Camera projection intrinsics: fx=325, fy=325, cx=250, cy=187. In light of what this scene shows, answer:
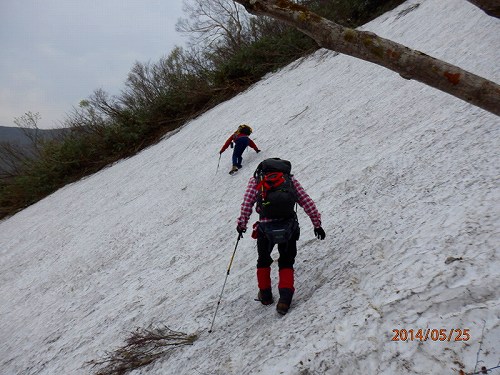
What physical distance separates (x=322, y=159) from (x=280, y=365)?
563cm

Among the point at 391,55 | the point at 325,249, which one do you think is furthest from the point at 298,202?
the point at 391,55

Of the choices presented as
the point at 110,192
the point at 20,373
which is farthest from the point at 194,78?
the point at 20,373

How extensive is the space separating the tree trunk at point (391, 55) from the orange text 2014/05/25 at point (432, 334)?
5.71 feet

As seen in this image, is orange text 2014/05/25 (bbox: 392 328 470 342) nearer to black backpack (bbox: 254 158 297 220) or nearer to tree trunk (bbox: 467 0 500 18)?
black backpack (bbox: 254 158 297 220)

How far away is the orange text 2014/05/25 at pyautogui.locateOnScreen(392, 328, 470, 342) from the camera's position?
2600 mm

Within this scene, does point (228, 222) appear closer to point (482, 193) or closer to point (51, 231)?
point (482, 193)

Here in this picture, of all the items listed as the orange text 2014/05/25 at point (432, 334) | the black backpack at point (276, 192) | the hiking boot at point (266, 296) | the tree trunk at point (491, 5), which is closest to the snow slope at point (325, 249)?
the orange text 2014/05/25 at point (432, 334)

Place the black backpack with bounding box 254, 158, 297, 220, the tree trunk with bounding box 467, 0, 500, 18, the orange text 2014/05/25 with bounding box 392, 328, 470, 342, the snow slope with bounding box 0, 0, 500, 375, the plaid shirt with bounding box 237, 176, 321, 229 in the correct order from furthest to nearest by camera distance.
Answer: the plaid shirt with bounding box 237, 176, 321, 229, the black backpack with bounding box 254, 158, 297, 220, the snow slope with bounding box 0, 0, 500, 375, the orange text 2014/05/25 with bounding box 392, 328, 470, 342, the tree trunk with bounding box 467, 0, 500, 18

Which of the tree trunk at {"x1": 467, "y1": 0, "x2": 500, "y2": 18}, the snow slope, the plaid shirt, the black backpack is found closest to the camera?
the tree trunk at {"x1": 467, "y1": 0, "x2": 500, "y2": 18}

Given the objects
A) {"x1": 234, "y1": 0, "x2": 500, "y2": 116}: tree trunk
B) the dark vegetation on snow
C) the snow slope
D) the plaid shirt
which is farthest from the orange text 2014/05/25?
the dark vegetation on snow

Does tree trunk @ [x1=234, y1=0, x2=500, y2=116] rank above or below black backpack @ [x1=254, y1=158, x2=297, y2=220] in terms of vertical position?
above

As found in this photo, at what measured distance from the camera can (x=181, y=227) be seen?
28.2ft

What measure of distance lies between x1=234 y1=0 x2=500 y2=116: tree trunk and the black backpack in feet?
6.33

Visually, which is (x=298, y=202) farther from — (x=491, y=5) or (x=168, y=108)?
(x=168, y=108)
